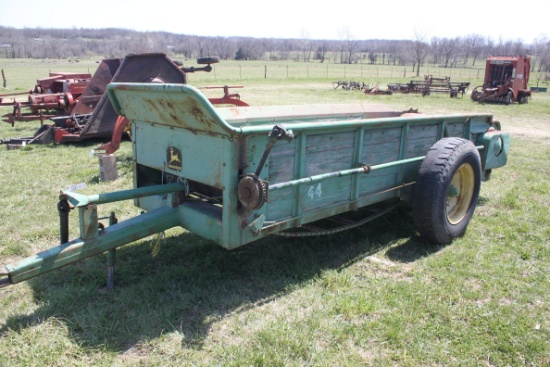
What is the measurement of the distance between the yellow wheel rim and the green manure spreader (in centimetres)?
1

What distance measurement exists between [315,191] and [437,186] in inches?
46.8

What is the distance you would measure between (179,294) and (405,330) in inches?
62.0

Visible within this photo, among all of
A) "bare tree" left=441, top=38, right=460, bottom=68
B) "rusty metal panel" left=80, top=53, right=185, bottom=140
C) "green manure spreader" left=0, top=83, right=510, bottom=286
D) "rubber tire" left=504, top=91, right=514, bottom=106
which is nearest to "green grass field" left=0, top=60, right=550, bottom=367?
"green manure spreader" left=0, top=83, right=510, bottom=286

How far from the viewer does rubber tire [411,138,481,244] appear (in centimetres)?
403

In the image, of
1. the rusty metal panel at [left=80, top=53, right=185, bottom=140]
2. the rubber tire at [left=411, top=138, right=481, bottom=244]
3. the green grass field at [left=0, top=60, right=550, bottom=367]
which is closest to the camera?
the green grass field at [left=0, top=60, right=550, bottom=367]

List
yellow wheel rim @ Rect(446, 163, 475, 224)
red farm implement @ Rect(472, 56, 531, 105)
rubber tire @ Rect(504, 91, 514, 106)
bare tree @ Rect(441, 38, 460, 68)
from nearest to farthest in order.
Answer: yellow wheel rim @ Rect(446, 163, 475, 224), rubber tire @ Rect(504, 91, 514, 106), red farm implement @ Rect(472, 56, 531, 105), bare tree @ Rect(441, 38, 460, 68)

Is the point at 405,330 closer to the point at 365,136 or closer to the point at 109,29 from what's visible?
the point at 365,136

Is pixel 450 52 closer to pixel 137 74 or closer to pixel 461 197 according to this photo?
pixel 137 74

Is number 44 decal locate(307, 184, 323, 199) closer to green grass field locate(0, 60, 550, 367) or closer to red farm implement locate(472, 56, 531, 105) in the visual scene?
green grass field locate(0, 60, 550, 367)

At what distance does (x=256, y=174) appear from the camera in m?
2.96

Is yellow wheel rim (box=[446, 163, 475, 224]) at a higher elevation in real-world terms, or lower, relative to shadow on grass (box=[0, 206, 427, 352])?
higher

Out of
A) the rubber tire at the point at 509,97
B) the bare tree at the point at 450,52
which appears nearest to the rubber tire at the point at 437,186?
the rubber tire at the point at 509,97

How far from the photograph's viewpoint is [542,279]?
380 centimetres

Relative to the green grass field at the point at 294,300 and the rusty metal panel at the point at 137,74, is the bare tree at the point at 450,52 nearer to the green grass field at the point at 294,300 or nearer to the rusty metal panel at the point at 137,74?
the rusty metal panel at the point at 137,74
